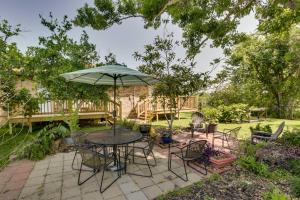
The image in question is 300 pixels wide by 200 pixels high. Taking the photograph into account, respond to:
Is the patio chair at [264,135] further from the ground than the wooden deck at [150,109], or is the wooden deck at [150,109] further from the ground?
the wooden deck at [150,109]

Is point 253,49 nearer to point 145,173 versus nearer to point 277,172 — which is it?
point 277,172

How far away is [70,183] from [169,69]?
13.5 feet

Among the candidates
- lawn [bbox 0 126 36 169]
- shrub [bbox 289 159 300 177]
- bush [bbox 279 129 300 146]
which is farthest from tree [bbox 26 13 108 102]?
bush [bbox 279 129 300 146]

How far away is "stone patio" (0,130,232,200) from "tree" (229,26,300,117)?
1106 centimetres

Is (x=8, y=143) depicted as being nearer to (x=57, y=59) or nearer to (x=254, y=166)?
(x=57, y=59)

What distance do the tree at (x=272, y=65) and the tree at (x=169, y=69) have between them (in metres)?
8.08

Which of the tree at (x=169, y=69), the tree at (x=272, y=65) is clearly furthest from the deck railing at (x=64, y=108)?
the tree at (x=272, y=65)

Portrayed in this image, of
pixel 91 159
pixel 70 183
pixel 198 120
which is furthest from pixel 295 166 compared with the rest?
pixel 70 183

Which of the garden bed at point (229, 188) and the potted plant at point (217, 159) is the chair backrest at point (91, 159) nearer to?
the garden bed at point (229, 188)

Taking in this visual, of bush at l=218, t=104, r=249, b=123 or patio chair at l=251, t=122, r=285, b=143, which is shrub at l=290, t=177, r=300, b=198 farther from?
bush at l=218, t=104, r=249, b=123

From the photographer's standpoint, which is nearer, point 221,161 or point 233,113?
point 221,161

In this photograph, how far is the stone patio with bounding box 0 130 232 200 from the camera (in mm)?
3195

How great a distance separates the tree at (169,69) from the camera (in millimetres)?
5715

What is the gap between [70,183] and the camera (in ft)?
11.8
